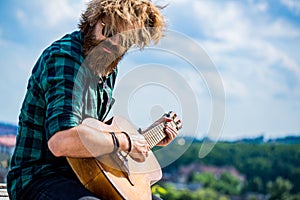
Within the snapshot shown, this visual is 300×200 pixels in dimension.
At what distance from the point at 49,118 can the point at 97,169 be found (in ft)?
0.70

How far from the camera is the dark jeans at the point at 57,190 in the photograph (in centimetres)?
171

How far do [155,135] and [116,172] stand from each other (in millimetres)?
309

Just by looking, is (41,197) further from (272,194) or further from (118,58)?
(272,194)

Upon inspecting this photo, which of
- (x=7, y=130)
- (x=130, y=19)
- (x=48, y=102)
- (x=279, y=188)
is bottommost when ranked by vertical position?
(x=279, y=188)

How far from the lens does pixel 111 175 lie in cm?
179

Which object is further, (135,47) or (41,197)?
(135,47)

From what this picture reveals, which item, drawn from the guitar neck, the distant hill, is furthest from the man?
the distant hill

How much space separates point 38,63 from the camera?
1.80 metres

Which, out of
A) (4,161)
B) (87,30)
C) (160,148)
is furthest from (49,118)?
(4,161)

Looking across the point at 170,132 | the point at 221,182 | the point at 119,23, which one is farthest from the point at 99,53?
the point at 221,182

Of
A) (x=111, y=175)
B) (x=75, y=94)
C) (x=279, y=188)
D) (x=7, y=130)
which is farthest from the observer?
(x=279, y=188)

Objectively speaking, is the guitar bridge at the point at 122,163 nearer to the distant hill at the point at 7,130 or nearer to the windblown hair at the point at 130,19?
the windblown hair at the point at 130,19

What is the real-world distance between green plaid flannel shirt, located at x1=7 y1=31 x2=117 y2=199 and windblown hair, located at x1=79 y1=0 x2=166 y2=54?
2.6 inches

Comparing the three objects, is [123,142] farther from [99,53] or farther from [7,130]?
[7,130]
